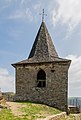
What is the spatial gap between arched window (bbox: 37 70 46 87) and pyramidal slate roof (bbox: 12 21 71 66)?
1179mm

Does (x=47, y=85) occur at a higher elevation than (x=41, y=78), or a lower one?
lower

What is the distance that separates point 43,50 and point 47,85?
357 cm

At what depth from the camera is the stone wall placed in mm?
22284

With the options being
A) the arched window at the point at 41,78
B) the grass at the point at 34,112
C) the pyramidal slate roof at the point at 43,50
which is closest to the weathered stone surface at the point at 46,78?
the pyramidal slate roof at the point at 43,50

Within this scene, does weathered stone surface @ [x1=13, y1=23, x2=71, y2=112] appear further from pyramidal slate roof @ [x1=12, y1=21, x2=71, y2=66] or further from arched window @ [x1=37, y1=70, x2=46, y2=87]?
arched window @ [x1=37, y1=70, x2=46, y2=87]

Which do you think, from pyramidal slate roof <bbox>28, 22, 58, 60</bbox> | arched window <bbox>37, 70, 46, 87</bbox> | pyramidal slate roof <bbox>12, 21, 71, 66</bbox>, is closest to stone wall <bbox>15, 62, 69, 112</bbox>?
arched window <bbox>37, 70, 46, 87</bbox>

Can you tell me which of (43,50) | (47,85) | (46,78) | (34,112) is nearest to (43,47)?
(43,50)

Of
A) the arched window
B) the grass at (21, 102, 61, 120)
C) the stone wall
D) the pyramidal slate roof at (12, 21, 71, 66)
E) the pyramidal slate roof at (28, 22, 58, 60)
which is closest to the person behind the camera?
the grass at (21, 102, 61, 120)

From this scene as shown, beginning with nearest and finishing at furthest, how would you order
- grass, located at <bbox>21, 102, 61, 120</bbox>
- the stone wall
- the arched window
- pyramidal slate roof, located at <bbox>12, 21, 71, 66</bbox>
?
1. grass, located at <bbox>21, 102, 61, 120</bbox>
2. the stone wall
3. the arched window
4. pyramidal slate roof, located at <bbox>12, 21, 71, 66</bbox>

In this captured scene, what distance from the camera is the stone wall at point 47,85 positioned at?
22284 mm

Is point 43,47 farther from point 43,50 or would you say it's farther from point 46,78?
point 46,78

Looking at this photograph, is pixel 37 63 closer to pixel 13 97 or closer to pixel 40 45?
pixel 40 45

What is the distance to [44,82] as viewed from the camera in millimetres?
23250

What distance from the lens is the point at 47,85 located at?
22781 mm
